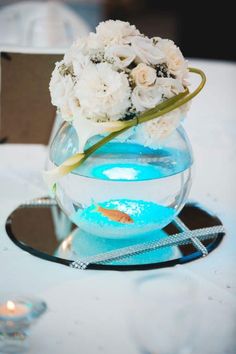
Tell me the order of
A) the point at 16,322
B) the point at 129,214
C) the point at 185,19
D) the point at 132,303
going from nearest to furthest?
the point at 16,322, the point at 132,303, the point at 129,214, the point at 185,19

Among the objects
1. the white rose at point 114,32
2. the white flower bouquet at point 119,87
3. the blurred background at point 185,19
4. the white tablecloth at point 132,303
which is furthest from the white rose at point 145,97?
the blurred background at point 185,19

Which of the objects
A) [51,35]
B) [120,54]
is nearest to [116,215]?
[120,54]

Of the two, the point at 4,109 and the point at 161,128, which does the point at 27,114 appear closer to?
the point at 4,109

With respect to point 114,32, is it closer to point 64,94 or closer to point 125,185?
point 64,94

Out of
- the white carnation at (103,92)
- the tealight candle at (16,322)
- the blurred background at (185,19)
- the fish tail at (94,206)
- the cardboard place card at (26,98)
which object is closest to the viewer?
the tealight candle at (16,322)

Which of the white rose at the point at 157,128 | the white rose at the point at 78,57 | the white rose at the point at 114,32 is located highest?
the white rose at the point at 114,32

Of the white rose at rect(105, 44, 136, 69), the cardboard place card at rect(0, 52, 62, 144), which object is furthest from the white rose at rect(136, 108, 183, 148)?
the cardboard place card at rect(0, 52, 62, 144)

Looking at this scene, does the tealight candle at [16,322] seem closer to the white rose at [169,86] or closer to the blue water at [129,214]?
the blue water at [129,214]

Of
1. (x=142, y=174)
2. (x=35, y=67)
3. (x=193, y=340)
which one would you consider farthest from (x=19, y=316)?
(x=35, y=67)
